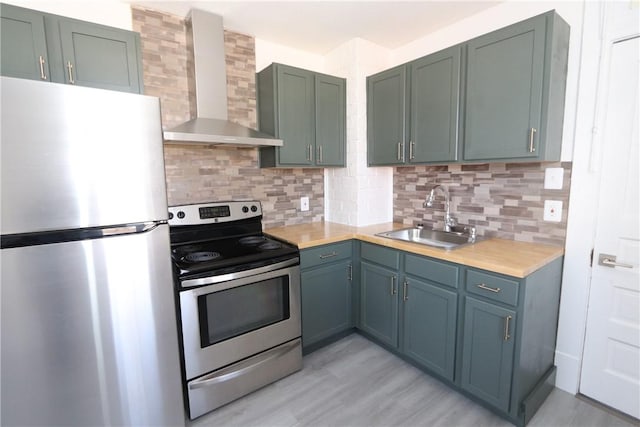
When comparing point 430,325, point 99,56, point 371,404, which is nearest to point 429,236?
point 430,325

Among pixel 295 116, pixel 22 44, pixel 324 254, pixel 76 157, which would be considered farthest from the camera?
pixel 295 116

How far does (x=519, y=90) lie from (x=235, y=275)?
1893 mm

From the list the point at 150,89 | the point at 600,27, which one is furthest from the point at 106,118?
the point at 600,27

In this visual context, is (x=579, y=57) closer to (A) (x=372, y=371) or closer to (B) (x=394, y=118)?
(B) (x=394, y=118)

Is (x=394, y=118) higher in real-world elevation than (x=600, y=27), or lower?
lower

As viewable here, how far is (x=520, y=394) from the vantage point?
5.23 feet

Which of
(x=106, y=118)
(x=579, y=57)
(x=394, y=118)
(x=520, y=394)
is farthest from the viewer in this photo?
(x=394, y=118)

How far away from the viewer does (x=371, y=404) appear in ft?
5.96

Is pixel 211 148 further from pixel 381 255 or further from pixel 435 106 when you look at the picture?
pixel 435 106

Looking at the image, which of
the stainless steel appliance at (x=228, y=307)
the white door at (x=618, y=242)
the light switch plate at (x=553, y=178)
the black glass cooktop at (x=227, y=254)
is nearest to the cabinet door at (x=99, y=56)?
the stainless steel appliance at (x=228, y=307)

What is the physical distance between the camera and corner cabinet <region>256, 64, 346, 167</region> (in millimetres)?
2334

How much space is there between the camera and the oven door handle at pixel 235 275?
1613 millimetres

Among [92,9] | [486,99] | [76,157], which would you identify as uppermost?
[92,9]

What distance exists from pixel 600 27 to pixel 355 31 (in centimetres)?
150
